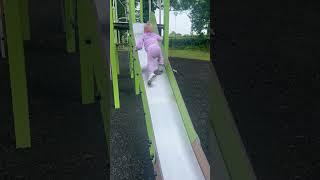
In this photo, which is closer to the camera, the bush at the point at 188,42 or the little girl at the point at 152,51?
the bush at the point at 188,42

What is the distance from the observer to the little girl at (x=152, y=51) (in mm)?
3964

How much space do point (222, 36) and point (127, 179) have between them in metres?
1.65

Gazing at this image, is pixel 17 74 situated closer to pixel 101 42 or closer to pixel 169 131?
pixel 101 42

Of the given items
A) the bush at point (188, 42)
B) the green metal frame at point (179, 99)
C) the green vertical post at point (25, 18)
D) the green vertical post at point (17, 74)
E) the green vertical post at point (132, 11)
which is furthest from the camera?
the green vertical post at point (25, 18)

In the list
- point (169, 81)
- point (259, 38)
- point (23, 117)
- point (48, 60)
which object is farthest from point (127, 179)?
point (48, 60)

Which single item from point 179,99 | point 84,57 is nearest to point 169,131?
point 179,99

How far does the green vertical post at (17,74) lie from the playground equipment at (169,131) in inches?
32.9

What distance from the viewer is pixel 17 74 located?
3.25 metres

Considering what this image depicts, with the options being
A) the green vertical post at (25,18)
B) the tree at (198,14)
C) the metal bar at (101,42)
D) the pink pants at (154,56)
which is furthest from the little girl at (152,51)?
the green vertical post at (25,18)

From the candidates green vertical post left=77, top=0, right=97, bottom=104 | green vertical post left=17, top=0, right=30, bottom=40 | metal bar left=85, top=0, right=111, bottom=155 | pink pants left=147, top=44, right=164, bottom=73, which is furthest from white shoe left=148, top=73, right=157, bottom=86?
green vertical post left=17, top=0, right=30, bottom=40

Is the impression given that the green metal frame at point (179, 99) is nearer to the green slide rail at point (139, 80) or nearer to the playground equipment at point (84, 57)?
the green slide rail at point (139, 80)

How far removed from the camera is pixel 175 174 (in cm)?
257

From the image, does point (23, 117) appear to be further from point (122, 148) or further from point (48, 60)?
point (48, 60)

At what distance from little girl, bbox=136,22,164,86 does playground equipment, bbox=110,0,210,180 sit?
65mm
